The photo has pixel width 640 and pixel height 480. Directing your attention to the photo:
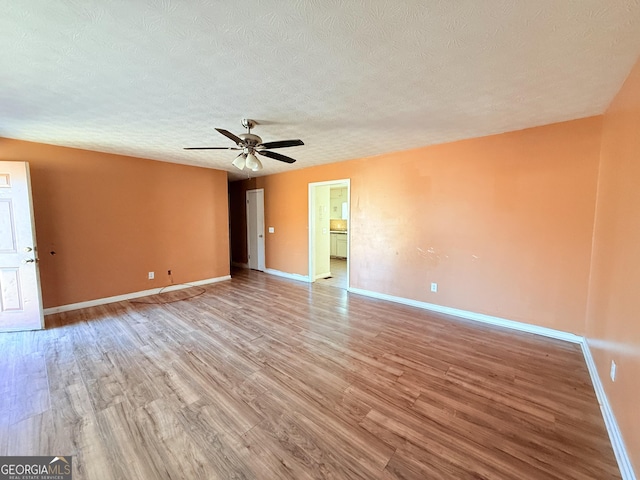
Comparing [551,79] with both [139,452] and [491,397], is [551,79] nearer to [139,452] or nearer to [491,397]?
[491,397]

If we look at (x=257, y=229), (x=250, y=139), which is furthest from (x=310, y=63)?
(x=257, y=229)

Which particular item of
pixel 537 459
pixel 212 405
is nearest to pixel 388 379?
pixel 537 459

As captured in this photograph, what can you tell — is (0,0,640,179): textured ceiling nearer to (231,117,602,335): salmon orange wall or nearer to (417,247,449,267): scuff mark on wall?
(231,117,602,335): salmon orange wall

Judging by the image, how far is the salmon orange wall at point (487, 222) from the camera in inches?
110

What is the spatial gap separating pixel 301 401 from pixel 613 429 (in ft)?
6.67

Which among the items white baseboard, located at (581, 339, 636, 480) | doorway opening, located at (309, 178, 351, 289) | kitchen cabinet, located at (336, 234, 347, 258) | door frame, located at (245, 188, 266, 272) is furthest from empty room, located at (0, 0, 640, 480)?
kitchen cabinet, located at (336, 234, 347, 258)

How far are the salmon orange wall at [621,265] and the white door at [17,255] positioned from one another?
5.48 metres

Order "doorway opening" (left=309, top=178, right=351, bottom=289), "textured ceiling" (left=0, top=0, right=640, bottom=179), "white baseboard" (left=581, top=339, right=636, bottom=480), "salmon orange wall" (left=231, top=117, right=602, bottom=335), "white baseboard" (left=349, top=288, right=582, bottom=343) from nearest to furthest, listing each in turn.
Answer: "textured ceiling" (left=0, top=0, right=640, bottom=179)
"white baseboard" (left=581, top=339, right=636, bottom=480)
"salmon orange wall" (left=231, top=117, right=602, bottom=335)
"white baseboard" (left=349, top=288, right=582, bottom=343)
"doorway opening" (left=309, top=178, right=351, bottom=289)

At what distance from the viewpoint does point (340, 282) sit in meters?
5.48

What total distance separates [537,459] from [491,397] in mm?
525

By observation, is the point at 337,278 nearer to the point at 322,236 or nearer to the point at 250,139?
the point at 322,236

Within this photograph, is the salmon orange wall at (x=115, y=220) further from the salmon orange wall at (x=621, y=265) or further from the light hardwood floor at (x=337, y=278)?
the salmon orange wall at (x=621, y=265)

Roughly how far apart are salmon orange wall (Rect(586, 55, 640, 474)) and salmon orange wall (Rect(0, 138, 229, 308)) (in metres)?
5.71

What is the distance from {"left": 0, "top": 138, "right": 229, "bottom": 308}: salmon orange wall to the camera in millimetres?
3578
